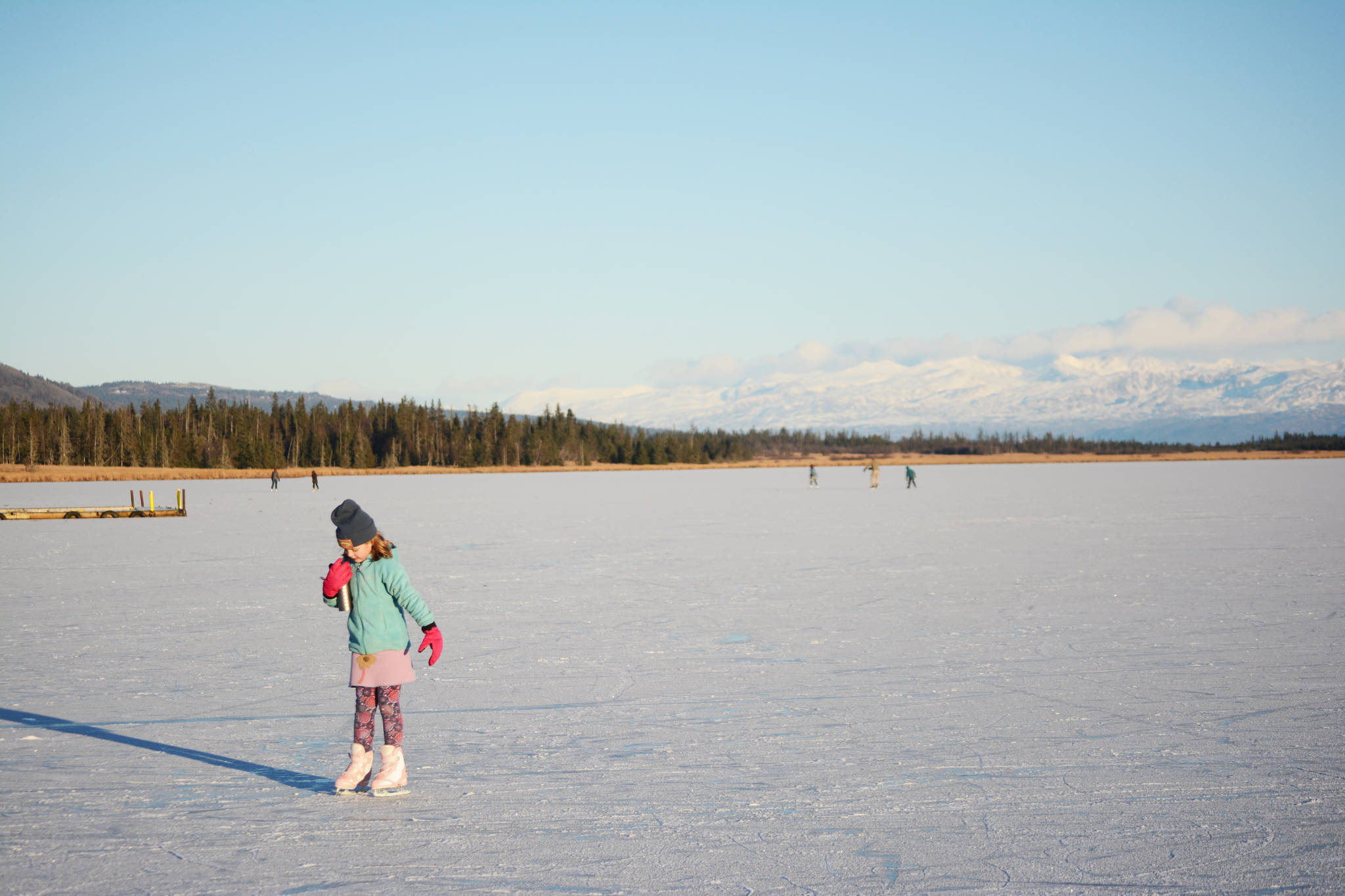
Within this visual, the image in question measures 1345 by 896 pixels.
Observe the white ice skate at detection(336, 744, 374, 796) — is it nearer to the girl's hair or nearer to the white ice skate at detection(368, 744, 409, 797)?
the white ice skate at detection(368, 744, 409, 797)

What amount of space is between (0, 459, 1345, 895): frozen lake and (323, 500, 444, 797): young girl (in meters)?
0.17

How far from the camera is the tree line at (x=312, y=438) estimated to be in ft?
374

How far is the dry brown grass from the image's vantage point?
78.7 meters

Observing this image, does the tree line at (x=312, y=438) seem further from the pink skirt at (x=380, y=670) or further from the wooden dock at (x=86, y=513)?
the pink skirt at (x=380, y=670)

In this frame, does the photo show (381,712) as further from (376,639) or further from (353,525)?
(353,525)

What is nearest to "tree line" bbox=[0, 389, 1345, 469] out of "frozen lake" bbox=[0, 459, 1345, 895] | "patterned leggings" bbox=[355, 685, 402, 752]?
"frozen lake" bbox=[0, 459, 1345, 895]

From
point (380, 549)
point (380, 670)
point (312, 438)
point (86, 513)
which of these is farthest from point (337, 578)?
point (312, 438)

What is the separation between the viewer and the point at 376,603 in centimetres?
555

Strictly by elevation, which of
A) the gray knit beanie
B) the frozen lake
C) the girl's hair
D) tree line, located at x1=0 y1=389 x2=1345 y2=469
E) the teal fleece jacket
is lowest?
the frozen lake

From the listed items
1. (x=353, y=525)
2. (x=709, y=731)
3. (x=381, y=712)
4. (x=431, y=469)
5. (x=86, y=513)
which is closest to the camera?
(x=353, y=525)

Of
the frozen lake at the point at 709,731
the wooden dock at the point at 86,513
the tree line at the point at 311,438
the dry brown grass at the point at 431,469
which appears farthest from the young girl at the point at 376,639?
the tree line at the point at 311,438

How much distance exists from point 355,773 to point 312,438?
450 ft

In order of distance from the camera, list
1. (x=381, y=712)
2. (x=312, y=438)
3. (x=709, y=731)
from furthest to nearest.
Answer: (x=312, y=438) → (x=709, y=731) → (x=381, y=712)

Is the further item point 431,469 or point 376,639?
point 431,469
